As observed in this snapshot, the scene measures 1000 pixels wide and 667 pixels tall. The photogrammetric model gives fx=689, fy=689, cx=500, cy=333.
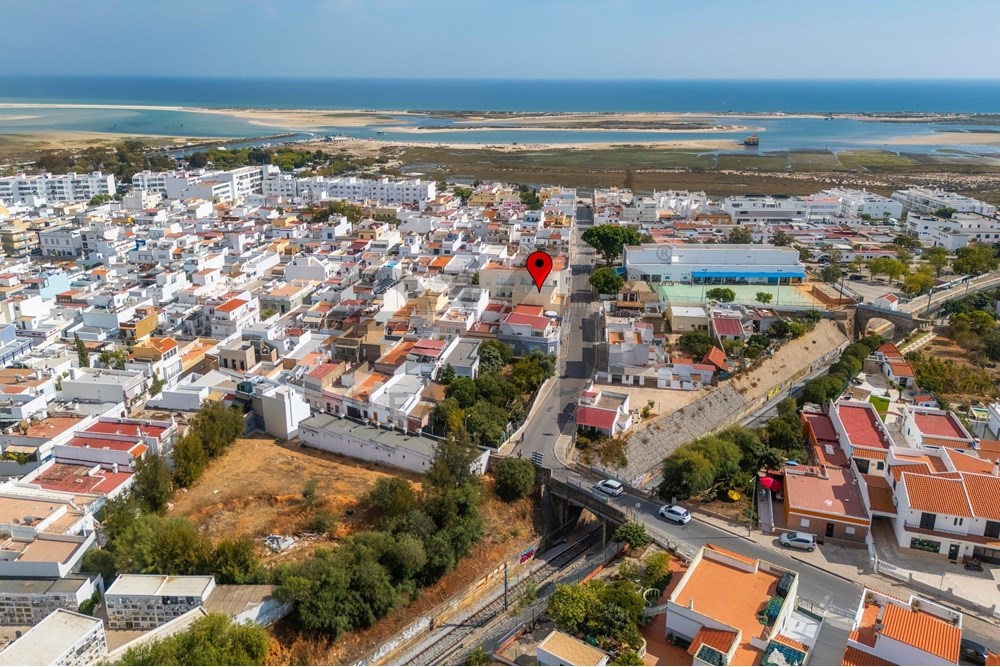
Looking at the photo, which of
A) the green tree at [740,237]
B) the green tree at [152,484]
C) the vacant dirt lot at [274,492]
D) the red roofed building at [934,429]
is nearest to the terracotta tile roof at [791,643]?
the red roofed building at [934,429]

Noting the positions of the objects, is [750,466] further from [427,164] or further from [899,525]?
[427,164]

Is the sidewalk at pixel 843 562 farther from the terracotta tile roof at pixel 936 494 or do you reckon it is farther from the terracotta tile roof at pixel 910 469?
the terracotta tile roof at pixel 910 469

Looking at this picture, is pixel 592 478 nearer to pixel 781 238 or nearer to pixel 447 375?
pixel 447 375

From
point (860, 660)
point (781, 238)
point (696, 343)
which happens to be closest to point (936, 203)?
point (781, 238)

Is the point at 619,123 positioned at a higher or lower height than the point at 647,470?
higher

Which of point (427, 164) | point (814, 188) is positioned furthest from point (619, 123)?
point (814, 188)

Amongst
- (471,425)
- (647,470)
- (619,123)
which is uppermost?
(619,123)

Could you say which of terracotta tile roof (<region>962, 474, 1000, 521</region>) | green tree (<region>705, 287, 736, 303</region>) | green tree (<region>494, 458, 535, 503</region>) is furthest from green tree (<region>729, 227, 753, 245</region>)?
green tree (<region>494, 458, 535, 503</region>)
